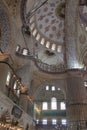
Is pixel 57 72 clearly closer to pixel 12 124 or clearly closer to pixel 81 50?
pixel 81 50

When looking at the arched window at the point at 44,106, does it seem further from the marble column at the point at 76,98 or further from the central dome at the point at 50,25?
the central dome at the point at 50,25

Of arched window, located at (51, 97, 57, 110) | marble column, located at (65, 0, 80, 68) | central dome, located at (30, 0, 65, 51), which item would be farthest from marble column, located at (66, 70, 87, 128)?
A: arched window, located at (51, 97, 57, 110)

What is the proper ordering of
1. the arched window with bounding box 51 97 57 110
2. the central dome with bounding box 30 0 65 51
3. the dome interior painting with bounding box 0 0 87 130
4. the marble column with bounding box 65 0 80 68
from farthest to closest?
the arched window with bounding box 51 97 57 110, the central dome with bounding box 30 0 65 51, the marble column with bounding box 65 0 80 68, the dome interior painting with bounding box 0 0 87 130

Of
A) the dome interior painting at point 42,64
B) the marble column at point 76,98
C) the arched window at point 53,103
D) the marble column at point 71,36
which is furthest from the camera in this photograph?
the arched window at point 53,103

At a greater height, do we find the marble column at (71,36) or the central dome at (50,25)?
the central dome at (50,25)

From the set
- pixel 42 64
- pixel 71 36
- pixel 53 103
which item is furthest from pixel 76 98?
pixel 53 103

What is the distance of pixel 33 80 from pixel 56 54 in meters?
5.43

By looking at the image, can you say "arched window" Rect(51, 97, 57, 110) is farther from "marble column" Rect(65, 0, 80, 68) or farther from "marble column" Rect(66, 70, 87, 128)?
"marble column" Rect(65, 0, 80, 68)

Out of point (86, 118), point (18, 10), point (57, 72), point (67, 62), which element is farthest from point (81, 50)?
point (18, 10)

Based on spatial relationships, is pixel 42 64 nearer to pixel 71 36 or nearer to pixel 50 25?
pixel 71 36

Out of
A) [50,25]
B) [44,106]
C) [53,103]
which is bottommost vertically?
[44,106]

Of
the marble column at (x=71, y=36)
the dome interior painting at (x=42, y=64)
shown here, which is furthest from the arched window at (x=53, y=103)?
the marble column at (x=71, y=36)

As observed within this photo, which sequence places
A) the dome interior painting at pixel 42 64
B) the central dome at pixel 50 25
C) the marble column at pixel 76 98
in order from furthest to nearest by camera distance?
1. the central dome at pixel 50 25
2. the marble column at pixel 76 98
3. the dome interior painting at pixel 42 64

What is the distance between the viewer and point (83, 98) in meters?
17.2
